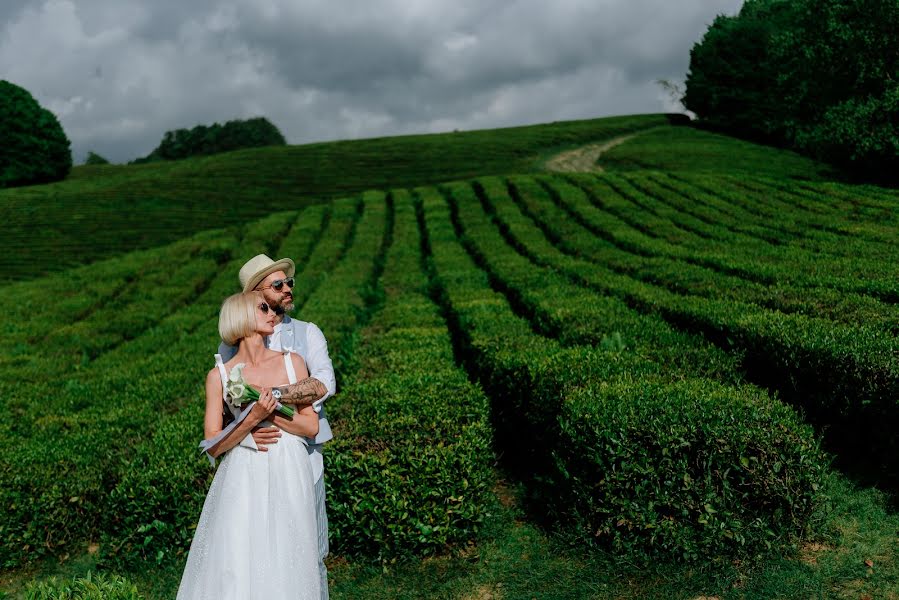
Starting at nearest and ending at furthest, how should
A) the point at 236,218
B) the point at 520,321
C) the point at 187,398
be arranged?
the point at 187,398, the point at 520,321, the point at 236,218

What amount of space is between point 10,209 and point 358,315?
3433 centimetres

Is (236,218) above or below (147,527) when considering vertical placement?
above

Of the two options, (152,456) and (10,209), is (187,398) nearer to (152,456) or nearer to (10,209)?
(152,456)

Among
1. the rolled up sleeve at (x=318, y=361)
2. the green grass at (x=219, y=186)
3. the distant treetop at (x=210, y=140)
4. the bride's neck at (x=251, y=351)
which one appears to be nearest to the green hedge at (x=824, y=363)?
the rolled up sleeve at (x=318, y=361)

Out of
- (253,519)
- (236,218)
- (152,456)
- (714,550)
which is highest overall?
(236,218)

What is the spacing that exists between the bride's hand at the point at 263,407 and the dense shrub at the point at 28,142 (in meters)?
59.5

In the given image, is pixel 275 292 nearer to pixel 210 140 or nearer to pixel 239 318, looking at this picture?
pixel 239 318

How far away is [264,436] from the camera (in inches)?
151

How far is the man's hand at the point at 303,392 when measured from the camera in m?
3.86

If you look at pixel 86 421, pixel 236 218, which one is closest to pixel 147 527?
pixel 86 421

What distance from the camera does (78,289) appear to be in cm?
2031

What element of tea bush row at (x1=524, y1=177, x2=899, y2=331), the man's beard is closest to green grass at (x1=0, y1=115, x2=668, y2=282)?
tea bush row at (x1=524, y1=177, x2=899, y2=331)

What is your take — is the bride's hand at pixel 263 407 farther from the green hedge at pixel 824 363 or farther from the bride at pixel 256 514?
the green hedge at pixel 824 363

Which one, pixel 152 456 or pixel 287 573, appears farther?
pixel 152 456
